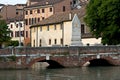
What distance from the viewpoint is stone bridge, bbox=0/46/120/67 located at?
6519 centimetres

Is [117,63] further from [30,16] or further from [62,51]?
[30,16]

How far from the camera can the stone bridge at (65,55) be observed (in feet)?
A: 214

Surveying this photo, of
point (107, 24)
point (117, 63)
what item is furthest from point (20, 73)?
point (107, 24)

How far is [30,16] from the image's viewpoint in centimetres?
12150

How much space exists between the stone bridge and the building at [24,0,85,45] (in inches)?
1748

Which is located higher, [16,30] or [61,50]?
[16,30]

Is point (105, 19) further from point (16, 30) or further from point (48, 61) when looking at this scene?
point (16, 30)

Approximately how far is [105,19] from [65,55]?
451 inches

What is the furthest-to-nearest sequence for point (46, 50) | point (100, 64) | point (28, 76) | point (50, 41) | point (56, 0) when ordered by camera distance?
Result: point (56, 0) < point (50, 41) < point (100, 64) < point (46, 50) < point (28, 76)

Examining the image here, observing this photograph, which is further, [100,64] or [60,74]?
[100,64]

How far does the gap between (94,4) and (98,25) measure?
3.34 m

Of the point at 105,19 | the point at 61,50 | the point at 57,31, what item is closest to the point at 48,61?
the point at 61,50

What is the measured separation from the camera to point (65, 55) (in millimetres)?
67562

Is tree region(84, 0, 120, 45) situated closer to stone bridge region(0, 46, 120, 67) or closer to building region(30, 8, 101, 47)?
stone bridge region(0, 46, 120, 67)
